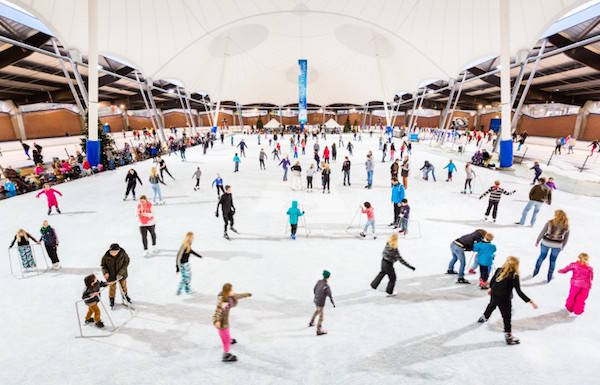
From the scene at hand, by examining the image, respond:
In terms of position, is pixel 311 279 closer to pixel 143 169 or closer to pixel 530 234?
pixel 530 234

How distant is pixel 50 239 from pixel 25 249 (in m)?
0.68

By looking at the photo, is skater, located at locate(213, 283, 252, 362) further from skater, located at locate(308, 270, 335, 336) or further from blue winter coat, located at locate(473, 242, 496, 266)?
blue winter coat, located at locate(473, 242, 496, 266)

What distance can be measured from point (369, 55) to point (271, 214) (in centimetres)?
3870

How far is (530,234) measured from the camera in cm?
830

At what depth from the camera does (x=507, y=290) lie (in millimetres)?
3963

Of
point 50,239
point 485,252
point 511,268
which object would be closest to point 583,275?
point 485,252

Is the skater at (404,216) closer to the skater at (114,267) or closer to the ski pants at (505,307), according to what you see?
the ski pants at (505,307)

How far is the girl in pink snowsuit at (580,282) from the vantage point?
→ 4.57 meters

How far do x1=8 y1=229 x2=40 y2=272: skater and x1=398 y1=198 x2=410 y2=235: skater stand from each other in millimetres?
8360

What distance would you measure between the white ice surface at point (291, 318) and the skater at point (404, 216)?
0.54 m

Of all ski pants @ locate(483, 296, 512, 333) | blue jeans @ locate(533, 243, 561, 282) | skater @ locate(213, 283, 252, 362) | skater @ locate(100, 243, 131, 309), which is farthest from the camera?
blue jeans @ locate(533, 243, 561, 282)

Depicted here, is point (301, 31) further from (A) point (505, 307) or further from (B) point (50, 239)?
(A) point (505, 307)

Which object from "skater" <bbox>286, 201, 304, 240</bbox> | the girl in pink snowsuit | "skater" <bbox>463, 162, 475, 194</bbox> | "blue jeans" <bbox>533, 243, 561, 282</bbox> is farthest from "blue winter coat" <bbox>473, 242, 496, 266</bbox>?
"skater" <bbox>463, 162, 475, 194</bbox>

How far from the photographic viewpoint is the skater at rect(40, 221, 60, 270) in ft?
19.3
